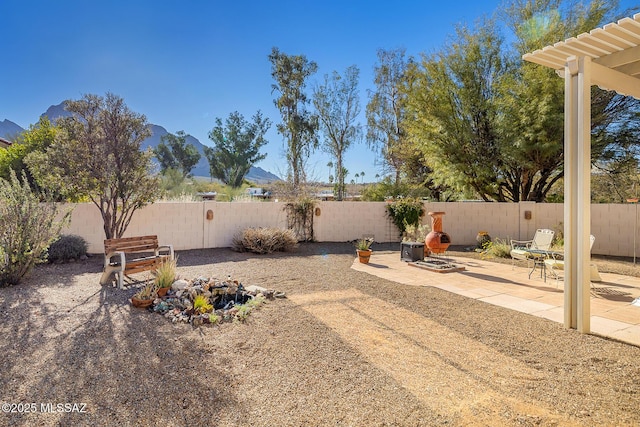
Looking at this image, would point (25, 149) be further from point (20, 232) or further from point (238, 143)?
point (238, 143)

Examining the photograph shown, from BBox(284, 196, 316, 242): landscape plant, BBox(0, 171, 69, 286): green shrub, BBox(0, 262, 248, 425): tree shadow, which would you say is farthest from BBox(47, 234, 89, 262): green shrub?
BBox(284, 196, 316, 242): landscape plant

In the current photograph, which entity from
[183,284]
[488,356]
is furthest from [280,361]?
[183,284]

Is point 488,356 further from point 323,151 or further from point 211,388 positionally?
point 323,151

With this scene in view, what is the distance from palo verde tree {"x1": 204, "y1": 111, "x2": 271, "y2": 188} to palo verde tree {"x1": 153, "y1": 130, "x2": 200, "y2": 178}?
8.15 meters

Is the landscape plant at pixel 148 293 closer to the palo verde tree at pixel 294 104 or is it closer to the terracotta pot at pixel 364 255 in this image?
the terracotta pot at pixel 364 255

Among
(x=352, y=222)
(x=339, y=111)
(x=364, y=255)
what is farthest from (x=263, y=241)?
(x=339, y=111)

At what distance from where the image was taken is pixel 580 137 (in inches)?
143

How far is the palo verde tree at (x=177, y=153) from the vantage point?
119 ft

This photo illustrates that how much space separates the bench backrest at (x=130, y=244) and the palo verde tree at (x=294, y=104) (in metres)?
14.3

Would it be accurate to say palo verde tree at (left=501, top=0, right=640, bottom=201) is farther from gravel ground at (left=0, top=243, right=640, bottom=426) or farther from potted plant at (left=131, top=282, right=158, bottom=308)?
potted plant at (left=131, top=282, right=158, bottom=308)

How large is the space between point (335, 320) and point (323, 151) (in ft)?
60.3

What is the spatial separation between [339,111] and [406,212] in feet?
37.7

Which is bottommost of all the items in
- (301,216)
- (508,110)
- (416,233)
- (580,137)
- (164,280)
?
(164,280)

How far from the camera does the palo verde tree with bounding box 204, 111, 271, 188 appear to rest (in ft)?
93.7
